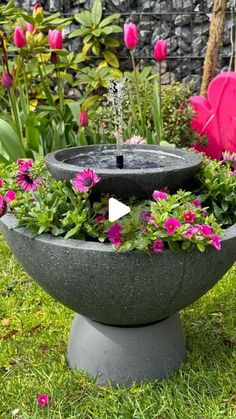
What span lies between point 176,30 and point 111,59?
0.78 metres

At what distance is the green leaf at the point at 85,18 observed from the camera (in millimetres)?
5938

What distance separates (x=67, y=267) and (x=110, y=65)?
4414 mm

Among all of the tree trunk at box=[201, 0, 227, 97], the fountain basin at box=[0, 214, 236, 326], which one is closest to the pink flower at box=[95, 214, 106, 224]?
the fountain basin at box=[0, 214, 236, 326]

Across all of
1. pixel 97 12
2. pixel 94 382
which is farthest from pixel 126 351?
pixel 97 12

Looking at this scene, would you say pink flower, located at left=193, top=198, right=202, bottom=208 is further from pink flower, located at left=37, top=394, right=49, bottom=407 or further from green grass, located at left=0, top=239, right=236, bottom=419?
pink flower, located at left=37, top=394, right=49, bottom=407

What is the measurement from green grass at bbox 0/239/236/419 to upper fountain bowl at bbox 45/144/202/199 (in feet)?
2.50

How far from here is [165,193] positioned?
206cm

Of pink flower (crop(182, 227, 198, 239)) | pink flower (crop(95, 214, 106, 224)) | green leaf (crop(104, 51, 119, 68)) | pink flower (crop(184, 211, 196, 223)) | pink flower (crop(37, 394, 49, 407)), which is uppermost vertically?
pink flower (crop(184, 211, 196, 223))

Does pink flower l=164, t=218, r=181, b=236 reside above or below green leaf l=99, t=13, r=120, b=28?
above

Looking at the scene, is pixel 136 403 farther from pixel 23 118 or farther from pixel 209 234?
pixel 23 118

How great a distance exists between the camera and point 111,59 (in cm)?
605

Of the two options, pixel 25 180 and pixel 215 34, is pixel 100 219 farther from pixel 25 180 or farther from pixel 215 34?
pixel 215 34

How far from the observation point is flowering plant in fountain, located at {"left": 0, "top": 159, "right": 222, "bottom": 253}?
1.94m

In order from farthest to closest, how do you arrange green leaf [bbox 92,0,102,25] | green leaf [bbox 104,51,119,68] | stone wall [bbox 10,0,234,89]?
stone wall [bbox 10,0,234,89], green leaf [bbox 104,51,119,68], green leaf [bbox 92,0,102,25]
